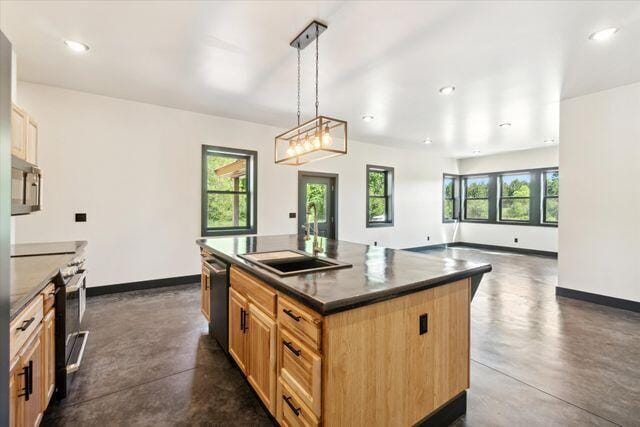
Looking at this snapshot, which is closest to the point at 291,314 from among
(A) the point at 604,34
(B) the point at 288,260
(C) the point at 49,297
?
(B) the point at 288,260

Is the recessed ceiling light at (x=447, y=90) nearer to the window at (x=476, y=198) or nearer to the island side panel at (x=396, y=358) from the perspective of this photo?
the island side panel at (x=396, y=358)

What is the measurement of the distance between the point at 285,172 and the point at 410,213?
4009 mm

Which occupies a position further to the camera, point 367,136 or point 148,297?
point 367,136

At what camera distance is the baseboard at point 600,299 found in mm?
3643

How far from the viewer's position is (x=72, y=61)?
123 inches

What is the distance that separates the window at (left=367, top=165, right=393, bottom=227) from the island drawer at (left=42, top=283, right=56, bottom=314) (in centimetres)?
633

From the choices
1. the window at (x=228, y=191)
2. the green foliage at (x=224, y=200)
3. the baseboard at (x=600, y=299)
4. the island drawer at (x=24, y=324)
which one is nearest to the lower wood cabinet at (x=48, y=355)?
the island drawer at (x=24, y=324)

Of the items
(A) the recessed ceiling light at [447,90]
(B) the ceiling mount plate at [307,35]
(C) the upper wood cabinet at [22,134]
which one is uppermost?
(A) the recessed ceiling light at [447,90]

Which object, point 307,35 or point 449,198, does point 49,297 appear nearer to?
point 307,35

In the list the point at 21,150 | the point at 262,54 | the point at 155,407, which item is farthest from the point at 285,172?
the point at 155,407

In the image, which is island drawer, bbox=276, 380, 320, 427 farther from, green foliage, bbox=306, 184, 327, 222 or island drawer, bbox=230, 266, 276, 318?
green foliage, bbox=306, 184, 327, 222

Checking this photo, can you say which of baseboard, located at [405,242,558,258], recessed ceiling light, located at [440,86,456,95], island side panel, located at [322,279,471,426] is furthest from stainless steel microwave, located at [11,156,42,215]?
baseboard, located at [405,242,558,258]

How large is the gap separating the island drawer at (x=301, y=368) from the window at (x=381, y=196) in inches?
240

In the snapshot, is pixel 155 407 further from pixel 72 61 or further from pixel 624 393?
pixel 72 61
